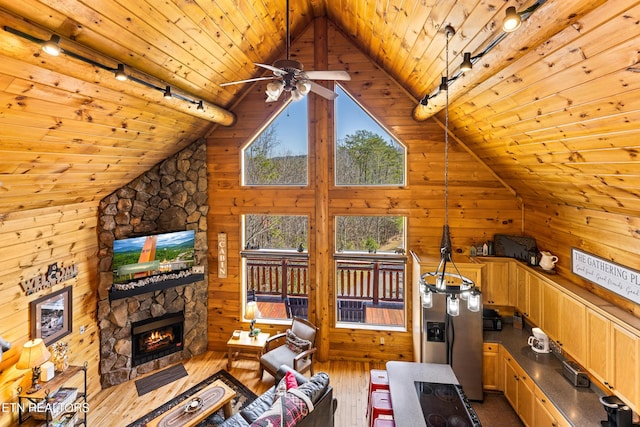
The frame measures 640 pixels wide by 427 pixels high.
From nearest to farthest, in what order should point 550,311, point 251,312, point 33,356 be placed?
point 33,356
point 550,311
point 251,312

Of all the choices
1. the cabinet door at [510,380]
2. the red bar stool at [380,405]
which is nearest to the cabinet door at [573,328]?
the cabinet door at [510,380]

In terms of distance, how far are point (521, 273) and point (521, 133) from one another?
2.37 m

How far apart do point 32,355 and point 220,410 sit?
2.32 metres

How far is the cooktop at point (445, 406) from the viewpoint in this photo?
2889 mm

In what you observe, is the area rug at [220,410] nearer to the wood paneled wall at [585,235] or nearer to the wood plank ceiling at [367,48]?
the wood plank ceiling at [367,48]

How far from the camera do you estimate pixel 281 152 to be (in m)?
5.74

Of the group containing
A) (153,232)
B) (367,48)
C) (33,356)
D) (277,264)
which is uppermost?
(367,48)

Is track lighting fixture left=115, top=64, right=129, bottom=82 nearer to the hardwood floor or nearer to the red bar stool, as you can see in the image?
the red bar stool

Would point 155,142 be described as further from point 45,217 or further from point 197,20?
point 197,20

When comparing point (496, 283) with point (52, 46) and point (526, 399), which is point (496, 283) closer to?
point (526, 399)

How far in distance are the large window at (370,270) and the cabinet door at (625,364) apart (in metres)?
2.91

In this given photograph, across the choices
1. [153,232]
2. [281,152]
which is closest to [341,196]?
[281,152]

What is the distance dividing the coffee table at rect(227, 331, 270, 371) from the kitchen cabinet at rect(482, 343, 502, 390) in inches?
129

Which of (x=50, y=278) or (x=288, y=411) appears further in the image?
(x=50, y=278)
